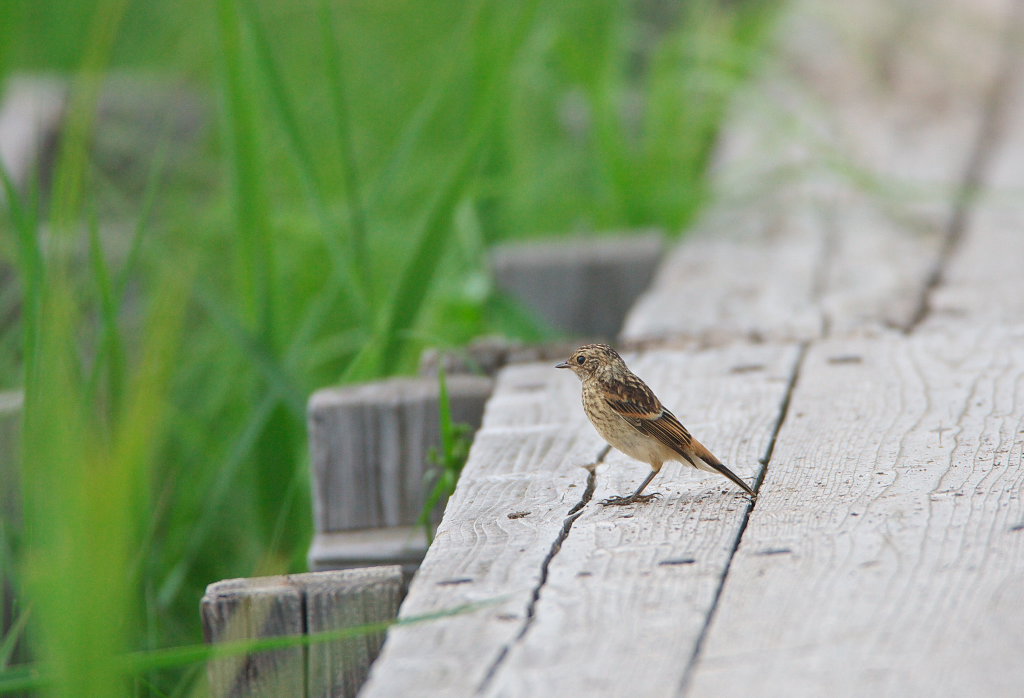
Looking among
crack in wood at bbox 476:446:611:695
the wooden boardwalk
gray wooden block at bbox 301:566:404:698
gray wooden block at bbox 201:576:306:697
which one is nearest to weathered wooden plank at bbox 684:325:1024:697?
the wooden boardwalk

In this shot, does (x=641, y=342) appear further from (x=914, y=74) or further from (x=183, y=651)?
(x=914, y=74)

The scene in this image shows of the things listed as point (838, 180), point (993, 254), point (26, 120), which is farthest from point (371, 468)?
point (838, 180)

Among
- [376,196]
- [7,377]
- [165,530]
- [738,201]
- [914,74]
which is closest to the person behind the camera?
[376,196]

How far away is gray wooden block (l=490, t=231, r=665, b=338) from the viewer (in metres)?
4.11

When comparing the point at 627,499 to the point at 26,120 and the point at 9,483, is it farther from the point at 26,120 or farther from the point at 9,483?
the point at 26,120

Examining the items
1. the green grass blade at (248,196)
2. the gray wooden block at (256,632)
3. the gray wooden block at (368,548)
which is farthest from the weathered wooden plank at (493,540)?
the green grass blade at (248,196)

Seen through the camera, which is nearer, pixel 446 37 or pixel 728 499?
pixel 728 499

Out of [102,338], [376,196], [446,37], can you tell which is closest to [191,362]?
[376,196]

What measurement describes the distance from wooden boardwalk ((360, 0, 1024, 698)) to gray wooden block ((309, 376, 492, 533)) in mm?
184

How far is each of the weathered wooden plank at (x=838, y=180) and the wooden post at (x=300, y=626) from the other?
1.61 metres

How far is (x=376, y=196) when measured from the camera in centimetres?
316

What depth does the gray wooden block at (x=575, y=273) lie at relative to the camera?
4.11 metres

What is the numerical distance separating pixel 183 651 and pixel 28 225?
1.12m

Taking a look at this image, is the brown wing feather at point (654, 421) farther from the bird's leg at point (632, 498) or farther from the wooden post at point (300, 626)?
the wooden post at point (300, 626)
